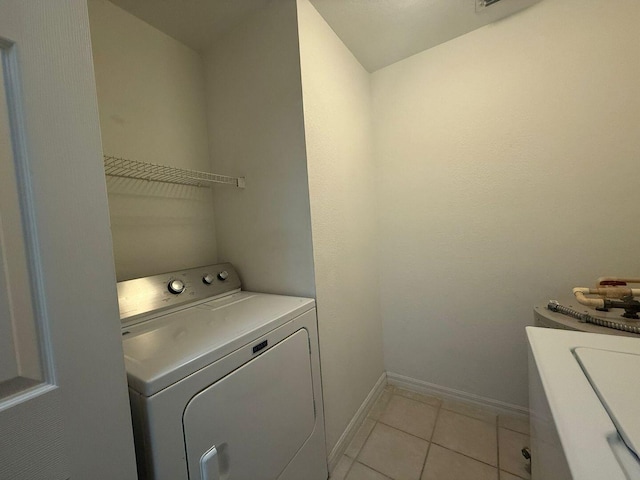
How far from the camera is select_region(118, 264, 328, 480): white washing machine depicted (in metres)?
0.67

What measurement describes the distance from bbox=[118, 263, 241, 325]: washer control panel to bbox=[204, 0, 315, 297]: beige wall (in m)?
0.15

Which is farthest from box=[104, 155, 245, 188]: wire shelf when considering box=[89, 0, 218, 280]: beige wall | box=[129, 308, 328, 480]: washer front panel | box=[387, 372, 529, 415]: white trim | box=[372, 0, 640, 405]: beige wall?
box=[387, 372, 529, 415]: white trim

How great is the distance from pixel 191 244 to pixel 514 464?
2.36 meters

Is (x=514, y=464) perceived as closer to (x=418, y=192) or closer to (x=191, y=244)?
(x=418, y=192)

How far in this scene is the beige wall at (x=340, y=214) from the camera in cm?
138

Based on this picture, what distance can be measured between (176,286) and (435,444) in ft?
6.11

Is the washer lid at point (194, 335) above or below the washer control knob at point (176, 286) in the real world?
below

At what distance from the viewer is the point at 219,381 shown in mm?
794

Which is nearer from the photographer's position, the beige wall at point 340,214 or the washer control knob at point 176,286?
the washer control knob at point 176,286

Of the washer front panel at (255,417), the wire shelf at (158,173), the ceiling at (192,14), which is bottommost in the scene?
the washer front panel at (255,417)

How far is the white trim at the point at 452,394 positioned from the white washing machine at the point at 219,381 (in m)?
1.05

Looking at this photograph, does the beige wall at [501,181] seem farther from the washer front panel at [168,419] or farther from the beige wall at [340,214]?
the washer front panel at [168,419]

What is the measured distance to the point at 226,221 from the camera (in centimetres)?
168

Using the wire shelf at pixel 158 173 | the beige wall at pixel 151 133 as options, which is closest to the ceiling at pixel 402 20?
the beige wall at pixel 151 133
